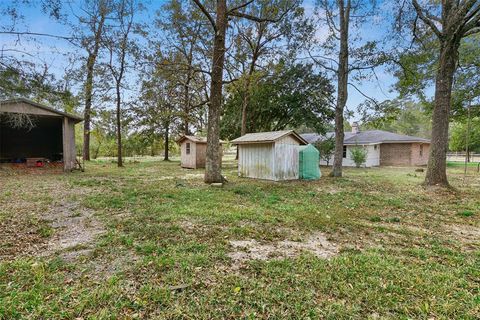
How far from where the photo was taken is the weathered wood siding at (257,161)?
11305 mm

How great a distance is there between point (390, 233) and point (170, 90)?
34.5 feet

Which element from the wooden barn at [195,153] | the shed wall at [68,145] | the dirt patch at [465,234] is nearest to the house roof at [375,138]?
the wooden barn at [195,153]

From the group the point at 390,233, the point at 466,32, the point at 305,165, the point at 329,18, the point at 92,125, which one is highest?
the point at 329,18

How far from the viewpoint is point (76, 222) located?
484 cm

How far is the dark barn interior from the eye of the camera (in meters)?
16.3

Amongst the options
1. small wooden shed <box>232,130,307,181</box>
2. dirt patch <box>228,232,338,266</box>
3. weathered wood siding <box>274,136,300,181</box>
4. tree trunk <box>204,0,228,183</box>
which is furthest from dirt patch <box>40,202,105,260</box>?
weathered wood siding <box>274,136,300,181</box>

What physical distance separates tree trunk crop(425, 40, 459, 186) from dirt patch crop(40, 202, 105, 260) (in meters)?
10.4

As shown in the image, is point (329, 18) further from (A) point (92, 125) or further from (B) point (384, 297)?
(A) point (92, 125)

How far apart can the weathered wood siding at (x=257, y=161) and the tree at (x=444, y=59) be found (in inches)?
231

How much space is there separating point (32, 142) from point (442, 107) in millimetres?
23029

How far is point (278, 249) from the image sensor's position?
3.64 metres

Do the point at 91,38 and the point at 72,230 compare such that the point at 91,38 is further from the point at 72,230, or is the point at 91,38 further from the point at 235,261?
the point at 235,261

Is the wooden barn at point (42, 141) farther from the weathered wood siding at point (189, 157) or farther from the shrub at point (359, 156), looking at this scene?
the shrub at point (359, 156)

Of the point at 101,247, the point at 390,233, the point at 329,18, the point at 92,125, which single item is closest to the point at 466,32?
the point at 329,18
